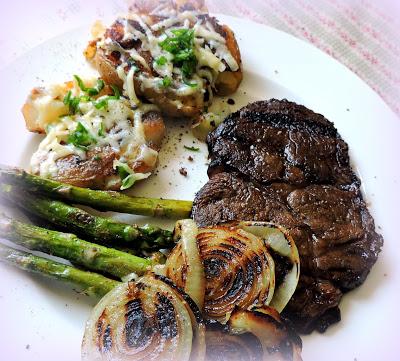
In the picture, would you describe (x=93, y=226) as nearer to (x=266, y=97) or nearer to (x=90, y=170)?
(x=90, y=170)

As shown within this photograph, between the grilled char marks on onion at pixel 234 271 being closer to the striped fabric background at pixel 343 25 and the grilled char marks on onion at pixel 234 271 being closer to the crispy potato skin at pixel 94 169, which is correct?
the crispy potato skin at pixel 94 169

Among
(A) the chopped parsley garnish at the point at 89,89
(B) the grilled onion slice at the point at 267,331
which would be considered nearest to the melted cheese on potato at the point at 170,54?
(A) the chopped parsley garnish at the point at 89,89

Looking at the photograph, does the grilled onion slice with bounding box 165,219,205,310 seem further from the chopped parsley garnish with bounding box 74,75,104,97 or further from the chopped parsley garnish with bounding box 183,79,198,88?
the chopped parsley garnish with bounding box 74,75,104,97

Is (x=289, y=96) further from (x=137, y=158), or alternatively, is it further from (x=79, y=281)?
(x=79, y=281)

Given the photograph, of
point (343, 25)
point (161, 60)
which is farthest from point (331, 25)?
point (161, 60)

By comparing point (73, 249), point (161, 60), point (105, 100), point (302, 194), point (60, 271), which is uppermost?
point (302, 194)

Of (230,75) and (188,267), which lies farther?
(230,75)
